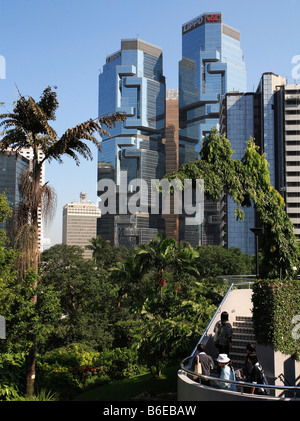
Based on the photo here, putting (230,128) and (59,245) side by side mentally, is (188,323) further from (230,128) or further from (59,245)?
(230,128)

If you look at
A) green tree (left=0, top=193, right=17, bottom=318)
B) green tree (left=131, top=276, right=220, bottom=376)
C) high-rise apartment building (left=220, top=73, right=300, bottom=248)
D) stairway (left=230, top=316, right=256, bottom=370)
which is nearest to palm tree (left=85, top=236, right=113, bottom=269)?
green tree (left=131, top=276, right=220, bottom=376)

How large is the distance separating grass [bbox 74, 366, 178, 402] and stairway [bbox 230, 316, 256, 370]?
4.33 m

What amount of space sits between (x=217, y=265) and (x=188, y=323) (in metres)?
58.3

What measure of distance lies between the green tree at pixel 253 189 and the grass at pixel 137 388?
20.6ft

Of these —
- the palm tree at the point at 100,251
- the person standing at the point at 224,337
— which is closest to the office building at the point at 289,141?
the palm tree at the point at 100,251

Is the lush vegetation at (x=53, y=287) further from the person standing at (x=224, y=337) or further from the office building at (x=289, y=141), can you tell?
the office building at (x=289, y=141)

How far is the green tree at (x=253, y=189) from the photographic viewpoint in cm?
1652

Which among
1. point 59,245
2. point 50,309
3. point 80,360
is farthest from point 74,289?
point 50,309

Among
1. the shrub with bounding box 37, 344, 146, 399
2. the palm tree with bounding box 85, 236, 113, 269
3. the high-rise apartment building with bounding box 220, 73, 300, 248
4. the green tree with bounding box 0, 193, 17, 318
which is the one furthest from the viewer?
the high-rise apartment building with bounding box 220, 73, 300, 248

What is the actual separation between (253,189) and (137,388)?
1000 centimetres

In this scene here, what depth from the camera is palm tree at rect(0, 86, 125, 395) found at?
17000mm

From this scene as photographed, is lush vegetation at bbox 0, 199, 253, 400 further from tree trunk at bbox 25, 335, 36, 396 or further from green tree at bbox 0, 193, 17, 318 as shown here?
tree trunk at bbox 25, 335, 36, 396

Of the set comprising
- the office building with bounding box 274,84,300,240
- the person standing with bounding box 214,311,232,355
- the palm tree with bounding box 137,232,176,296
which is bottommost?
the person standing with bounding box 214,311,232,355

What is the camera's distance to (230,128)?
458 feet
